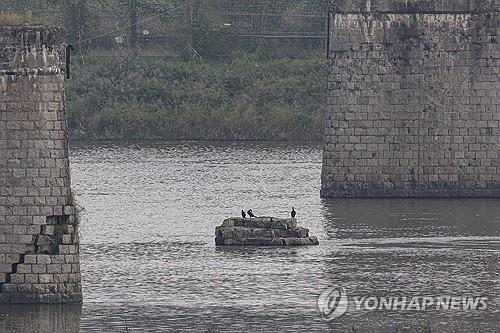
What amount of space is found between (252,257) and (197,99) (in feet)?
130

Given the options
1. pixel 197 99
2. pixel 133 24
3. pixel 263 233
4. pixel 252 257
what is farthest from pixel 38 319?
pixel 133 24

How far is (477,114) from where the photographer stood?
59.0 metres

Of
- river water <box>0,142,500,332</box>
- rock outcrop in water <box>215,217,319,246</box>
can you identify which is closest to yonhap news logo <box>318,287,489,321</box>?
river water <box>0,142,500,332</box>

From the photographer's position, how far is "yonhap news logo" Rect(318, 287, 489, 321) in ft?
131

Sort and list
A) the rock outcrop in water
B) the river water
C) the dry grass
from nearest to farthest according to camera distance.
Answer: the dry grass → the river water → the rock outcrop in water

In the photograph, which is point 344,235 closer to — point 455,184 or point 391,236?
point 391,236

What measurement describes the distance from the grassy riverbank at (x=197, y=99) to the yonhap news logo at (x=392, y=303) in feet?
132

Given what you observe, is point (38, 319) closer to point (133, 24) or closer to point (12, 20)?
point (12, 20)

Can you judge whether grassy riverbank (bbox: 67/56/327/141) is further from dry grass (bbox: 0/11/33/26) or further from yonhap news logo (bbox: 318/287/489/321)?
dry grass (bbox: 0/11/33/26)

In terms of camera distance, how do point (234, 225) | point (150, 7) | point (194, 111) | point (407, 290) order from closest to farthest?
point (407, 290) → point (234, 225) → point (194, 111) → point (150, 7)

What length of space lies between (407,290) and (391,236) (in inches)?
353

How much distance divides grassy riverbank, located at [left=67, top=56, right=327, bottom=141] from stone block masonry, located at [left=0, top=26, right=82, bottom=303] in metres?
43.9

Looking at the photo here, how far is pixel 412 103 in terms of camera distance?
194 ft

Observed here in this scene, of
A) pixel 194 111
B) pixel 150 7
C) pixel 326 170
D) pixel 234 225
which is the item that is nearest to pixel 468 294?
pixel 234 225
